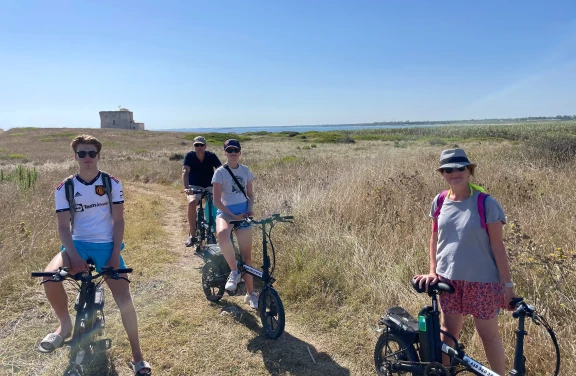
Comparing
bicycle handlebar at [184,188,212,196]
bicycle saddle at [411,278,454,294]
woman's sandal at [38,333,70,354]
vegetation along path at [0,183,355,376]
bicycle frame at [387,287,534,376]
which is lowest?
vegetation along path at [0,183,355,376]

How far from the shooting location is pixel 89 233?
3.33 meters

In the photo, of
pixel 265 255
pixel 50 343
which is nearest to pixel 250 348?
pixel 265 255

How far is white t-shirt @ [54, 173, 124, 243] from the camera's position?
327 centimetres

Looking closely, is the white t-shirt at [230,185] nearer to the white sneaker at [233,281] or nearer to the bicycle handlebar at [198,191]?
the white sneaker at [233,281]

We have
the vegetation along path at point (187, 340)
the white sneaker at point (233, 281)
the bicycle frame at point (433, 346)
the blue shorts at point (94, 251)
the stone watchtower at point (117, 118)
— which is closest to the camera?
the bicycle frame at point (433, 346)

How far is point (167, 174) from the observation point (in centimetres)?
1714

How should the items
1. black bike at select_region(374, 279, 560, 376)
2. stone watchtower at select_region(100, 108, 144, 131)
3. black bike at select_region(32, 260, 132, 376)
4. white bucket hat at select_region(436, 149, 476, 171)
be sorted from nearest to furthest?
black bike at select_region(374, 279, 560, 376) < white bucket hat at select_region(436, 149, 476, 171) < black bike at select_region(32, 260, 132, 376) < stone watchtower at select_region(100, 108, 144, 131)

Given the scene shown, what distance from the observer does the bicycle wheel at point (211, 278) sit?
15.9 ft

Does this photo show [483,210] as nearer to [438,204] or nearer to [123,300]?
[438,204]

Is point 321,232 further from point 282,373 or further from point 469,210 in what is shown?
point 469,210

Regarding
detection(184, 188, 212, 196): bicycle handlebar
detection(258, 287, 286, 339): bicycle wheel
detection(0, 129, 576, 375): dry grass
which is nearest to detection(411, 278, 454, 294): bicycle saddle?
detection(0, 129, 576, 375): dry grass

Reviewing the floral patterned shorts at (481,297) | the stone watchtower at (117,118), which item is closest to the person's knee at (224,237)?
the floral patterned shorts at (481,297)

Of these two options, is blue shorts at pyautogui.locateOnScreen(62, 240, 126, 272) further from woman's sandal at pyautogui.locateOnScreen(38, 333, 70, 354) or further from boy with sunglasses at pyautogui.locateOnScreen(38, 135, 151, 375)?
woman's sandal at pyautogui.locateOnScreen(38, 333, 70, 354)

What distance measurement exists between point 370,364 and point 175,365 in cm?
181
